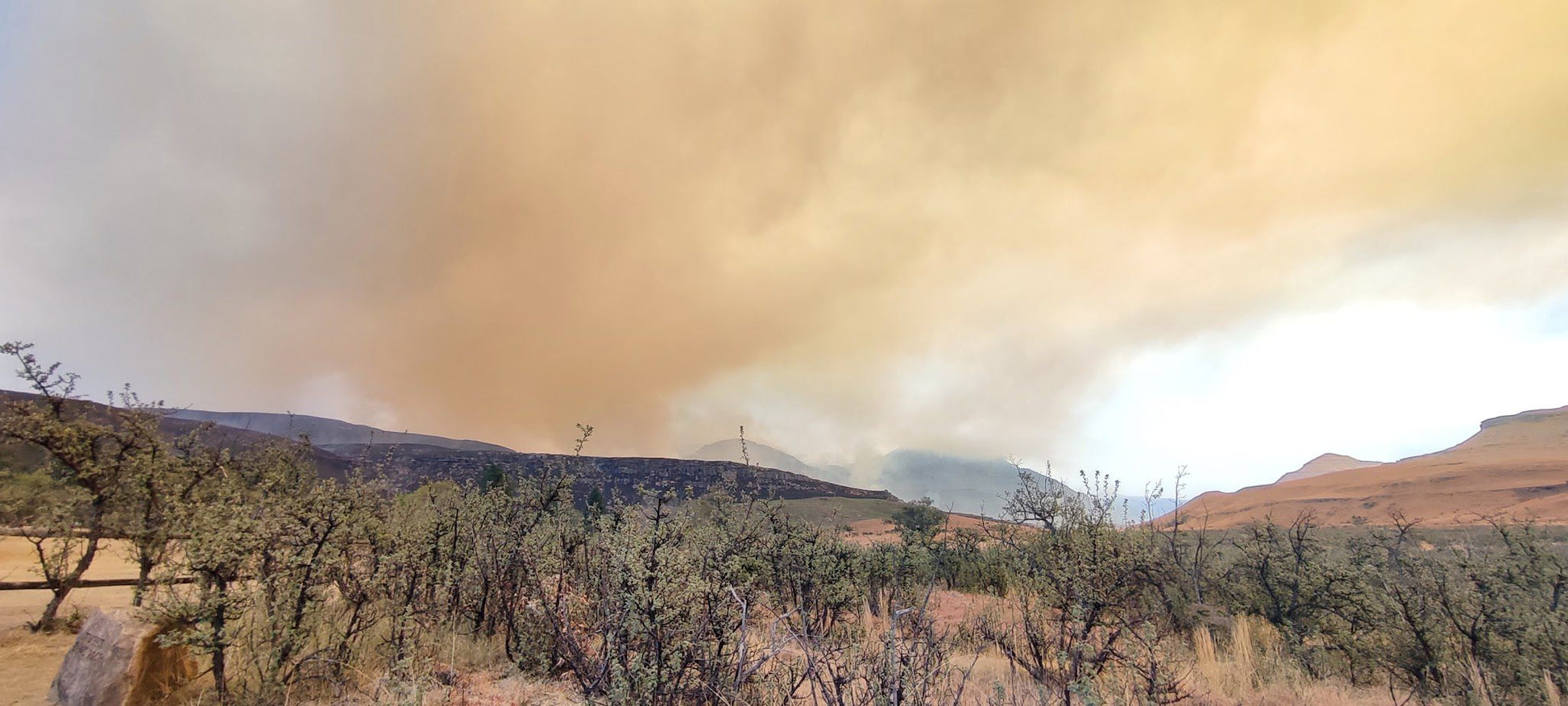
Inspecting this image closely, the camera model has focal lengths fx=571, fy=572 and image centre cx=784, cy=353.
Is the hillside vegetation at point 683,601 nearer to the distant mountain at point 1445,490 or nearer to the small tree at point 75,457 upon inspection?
the small tree at point 75,457

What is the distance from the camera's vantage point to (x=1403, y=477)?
217ft

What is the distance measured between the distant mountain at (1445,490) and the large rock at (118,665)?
47.3 metres

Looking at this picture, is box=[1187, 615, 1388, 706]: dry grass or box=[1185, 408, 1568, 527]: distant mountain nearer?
box=[1187, 615, 1388, 706]: dry grass

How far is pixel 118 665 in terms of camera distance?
532 cm

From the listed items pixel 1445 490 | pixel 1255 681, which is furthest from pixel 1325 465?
pixel 1255 681

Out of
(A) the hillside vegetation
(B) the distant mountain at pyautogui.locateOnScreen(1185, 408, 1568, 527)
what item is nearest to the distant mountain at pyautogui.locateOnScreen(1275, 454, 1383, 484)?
(B) the distant mountain at pyautogui.locateOnScreen(1185, 408, 1568, 527)

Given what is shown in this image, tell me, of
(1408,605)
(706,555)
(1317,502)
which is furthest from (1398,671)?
(1317,502)

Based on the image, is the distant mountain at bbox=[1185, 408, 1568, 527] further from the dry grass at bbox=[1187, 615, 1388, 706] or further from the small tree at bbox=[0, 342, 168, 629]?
the small tree at bbox=[0, 342, 168, 629]

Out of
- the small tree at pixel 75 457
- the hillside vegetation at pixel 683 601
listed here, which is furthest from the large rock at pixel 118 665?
the small tree at pixel 75 457

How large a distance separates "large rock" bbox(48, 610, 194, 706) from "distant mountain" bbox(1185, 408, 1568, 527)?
47310mm

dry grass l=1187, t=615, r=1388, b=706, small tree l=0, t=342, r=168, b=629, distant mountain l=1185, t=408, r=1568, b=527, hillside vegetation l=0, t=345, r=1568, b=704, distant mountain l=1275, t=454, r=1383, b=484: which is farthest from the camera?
distant mountain l=1275, t=454, r=1383, b=484

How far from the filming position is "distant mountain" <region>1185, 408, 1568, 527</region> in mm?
48219

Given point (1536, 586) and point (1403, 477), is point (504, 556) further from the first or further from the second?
point (1403, 477)

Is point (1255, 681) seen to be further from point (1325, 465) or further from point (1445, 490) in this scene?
point (1325, 465)
